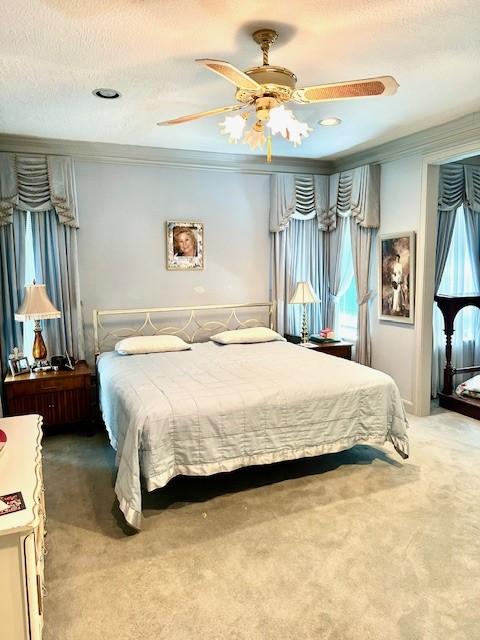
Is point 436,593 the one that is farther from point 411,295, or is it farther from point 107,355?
point 107,355

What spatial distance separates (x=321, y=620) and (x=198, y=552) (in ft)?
2.42

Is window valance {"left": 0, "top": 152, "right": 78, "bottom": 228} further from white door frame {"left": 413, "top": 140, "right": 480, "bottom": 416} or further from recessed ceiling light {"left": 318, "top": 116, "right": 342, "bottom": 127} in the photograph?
white door frame {"left": 413, "top": 140, "right": 480, "bottom": 416}

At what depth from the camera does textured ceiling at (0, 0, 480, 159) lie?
2.11m

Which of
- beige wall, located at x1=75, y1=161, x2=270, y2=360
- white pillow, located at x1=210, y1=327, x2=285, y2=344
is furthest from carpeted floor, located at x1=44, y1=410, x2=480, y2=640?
beige wall, located at x1=75, y1=161, x2=270, y2=360

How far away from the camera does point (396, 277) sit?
4.63 m

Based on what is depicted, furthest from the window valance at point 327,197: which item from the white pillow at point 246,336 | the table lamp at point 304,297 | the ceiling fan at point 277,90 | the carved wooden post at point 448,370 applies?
the ceiling fan at point 277,90

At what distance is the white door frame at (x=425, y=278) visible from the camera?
4262 mm

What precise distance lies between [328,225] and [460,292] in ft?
5.55

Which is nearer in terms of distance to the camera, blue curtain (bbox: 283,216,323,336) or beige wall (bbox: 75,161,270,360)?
beige wall (bbox: 75,161,270,360)

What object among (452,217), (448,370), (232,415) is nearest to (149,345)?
(232,415)

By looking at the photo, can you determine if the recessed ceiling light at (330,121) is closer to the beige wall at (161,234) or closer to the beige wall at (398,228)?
the beige wall at (398,228)

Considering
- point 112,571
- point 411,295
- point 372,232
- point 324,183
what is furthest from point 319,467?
point 324,183

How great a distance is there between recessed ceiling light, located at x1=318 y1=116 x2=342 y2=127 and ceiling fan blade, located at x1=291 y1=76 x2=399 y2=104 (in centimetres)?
142

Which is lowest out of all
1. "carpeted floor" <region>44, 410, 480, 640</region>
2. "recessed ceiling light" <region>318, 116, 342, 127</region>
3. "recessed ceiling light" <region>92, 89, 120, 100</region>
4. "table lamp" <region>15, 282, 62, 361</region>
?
"carpeted floor" <region>44, 410, 480, 640</region>
